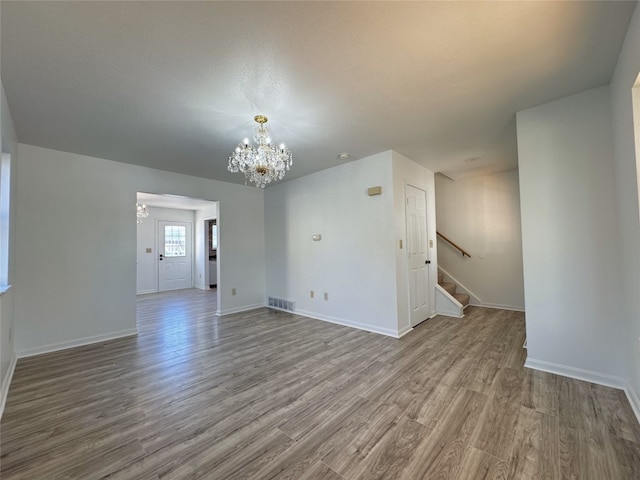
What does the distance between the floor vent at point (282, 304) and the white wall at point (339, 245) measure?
110mm

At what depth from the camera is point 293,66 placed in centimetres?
185

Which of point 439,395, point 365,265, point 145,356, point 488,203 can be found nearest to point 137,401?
point 145,356

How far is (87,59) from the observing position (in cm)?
176

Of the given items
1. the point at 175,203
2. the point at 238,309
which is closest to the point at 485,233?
the point at 238,309

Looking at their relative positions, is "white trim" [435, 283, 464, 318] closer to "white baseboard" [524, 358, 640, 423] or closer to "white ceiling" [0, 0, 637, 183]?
"white baseboard" [524, 358, 640, 423]

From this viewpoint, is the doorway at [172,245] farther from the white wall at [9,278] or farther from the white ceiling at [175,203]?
the white wall at [9,278]

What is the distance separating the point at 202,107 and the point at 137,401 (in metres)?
2.60

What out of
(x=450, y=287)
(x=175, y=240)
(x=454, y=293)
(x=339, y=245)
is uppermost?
(x=175, y=240)

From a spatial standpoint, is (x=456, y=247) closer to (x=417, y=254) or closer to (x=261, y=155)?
(x=417, y=254)

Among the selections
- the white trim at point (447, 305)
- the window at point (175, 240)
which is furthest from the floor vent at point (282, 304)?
the window at point (175, 240)

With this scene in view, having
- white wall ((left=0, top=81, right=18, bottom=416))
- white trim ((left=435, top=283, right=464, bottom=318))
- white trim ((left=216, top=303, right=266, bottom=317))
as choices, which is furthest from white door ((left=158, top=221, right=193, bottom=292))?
white trim ((left=435, top=283, right=464, bottom=318))

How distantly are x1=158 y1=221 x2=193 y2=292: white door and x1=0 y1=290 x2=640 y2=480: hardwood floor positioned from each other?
15.8 ft

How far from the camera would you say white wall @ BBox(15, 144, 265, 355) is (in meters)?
3.14

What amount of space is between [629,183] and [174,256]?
30.2 ft
